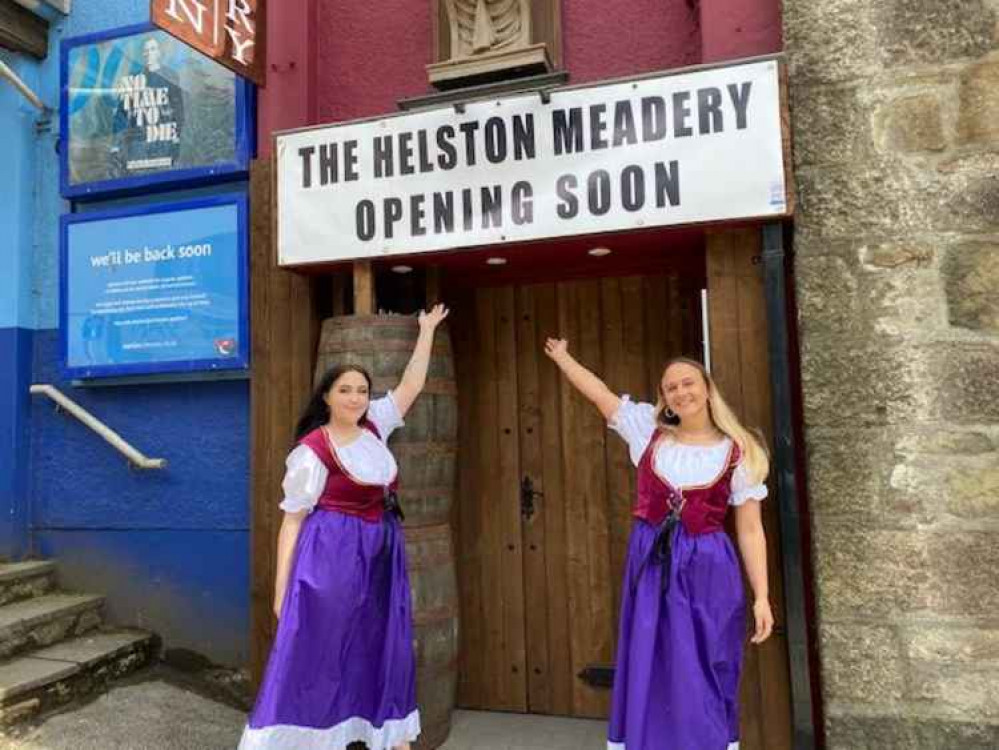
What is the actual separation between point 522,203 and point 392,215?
23.6 inches

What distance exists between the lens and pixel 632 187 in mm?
3303

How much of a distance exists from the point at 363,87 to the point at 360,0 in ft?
1.58

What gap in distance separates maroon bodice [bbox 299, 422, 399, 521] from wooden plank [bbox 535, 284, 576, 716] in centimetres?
118

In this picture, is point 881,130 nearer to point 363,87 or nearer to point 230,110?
point 363,87

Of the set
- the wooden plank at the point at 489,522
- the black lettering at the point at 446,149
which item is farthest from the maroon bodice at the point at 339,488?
the black lettering at the point at 446,149

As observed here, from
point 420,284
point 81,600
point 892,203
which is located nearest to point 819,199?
point 892,203

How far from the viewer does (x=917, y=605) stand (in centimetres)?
294

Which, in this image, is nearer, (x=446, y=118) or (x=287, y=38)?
(x=446, y=118)

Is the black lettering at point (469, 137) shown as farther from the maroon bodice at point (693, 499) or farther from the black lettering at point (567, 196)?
the maroon bodice at point (693, 499)

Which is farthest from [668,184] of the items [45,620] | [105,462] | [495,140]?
[45,620]

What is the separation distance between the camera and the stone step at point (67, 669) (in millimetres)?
3594

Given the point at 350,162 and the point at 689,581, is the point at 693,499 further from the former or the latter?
the point at 350,162

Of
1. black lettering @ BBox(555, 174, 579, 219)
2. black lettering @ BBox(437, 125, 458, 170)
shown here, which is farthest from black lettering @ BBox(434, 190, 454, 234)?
black lettering @ BBox(555, 174, 579, 219)

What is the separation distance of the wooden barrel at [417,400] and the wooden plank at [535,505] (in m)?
0.57
